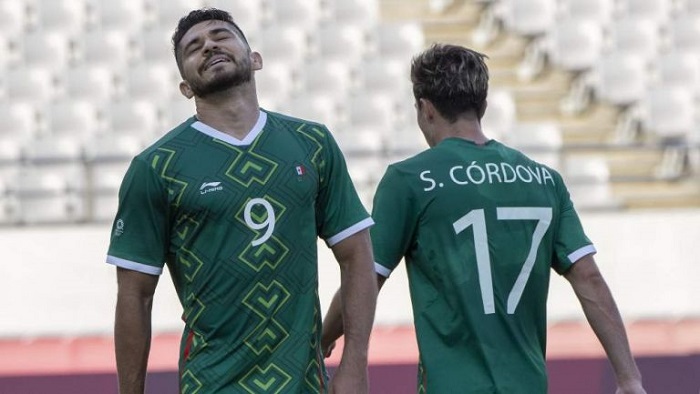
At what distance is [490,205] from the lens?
11.6ft

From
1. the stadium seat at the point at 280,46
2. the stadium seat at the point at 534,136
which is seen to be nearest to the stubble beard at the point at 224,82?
the stadium seat at the point at 534,136

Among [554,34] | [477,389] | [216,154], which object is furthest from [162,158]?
[554,34]

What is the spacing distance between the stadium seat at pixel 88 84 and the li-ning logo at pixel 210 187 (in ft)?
27.5

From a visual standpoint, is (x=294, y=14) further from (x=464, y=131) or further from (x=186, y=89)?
(x=186, y=89)

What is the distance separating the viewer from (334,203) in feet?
10.8

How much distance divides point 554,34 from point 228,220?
9303 mm

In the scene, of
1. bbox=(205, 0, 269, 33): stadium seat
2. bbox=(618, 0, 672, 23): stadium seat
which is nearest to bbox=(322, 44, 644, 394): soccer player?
bbox=(205, 0, 269, 33): stadium seat

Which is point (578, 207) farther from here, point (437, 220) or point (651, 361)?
point (437, 220)

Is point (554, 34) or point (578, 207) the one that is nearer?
point (578, 207)

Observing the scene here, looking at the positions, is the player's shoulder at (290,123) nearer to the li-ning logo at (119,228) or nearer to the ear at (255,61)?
the ear at (255,61)

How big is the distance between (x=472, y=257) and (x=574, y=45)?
892cm

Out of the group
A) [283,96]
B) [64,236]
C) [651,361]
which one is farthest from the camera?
[283,96]

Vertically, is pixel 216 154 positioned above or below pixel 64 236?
above

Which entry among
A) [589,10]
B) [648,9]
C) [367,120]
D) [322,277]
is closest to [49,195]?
[322,277]
